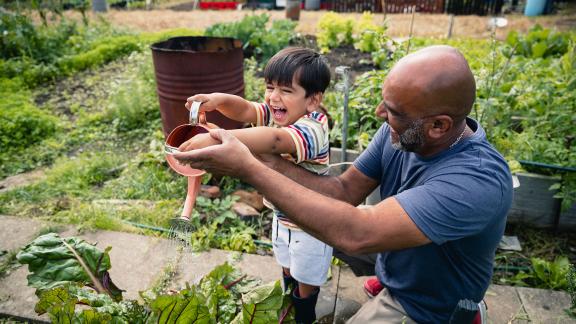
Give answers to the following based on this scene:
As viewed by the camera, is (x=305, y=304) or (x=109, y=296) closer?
(x=109, y=296)

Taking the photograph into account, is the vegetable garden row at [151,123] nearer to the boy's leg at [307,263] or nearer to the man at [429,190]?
the boy's leg at [307,263]

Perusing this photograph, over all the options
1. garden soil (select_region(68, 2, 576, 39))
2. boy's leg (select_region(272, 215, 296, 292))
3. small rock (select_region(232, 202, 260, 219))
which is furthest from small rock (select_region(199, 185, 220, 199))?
Answer: garden soil (select_region(68, 2, 576, 39))

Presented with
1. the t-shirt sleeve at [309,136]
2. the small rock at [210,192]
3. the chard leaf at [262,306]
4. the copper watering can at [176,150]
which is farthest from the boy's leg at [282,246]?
the small rock at [210,192]

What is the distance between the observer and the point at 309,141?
1973 mm

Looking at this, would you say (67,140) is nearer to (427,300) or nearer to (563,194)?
(427,300)

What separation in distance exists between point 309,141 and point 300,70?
343mm

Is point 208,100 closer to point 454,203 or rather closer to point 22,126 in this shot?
point 454,203

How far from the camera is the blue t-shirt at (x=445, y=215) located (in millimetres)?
1515

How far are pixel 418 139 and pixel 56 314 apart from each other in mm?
1738

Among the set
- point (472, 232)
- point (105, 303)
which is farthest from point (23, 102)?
point (472, 232)

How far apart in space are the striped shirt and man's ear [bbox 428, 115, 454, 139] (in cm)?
57

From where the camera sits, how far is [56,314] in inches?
71.1

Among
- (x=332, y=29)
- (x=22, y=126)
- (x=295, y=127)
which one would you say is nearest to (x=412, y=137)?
(x=295, y=127)

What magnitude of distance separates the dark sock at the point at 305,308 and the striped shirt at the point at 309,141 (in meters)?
0.45
